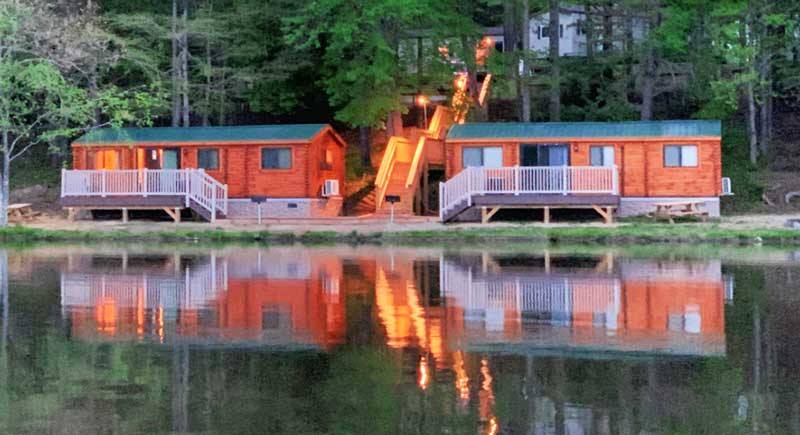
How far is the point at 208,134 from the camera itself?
4162cm

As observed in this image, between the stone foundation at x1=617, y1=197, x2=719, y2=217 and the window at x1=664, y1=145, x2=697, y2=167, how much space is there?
1239 millimetres

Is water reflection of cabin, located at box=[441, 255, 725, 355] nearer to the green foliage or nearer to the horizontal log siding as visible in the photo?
the horizontal log siding

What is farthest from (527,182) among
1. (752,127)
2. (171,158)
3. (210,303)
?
(210,303)

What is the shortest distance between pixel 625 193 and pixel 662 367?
91.6 ft

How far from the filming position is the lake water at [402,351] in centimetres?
922

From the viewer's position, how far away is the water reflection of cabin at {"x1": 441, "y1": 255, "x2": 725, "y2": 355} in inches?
516

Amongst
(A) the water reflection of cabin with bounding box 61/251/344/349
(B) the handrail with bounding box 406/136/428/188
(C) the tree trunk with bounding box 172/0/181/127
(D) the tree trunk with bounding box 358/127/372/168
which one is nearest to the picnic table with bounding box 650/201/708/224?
(B) the handrail with bounding box 406/136/428/188

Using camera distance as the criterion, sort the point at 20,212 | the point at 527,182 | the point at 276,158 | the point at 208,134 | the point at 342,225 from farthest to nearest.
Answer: the point at 208,134 → the point at 276,158 → the point at 20,212 → the point at 527,182 → the point at 342,225

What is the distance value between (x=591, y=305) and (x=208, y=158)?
27262 mm

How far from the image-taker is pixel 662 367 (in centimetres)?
1134

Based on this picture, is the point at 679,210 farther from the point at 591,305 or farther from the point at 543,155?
the point at 591,305

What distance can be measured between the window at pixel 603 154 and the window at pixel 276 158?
36.0 ft

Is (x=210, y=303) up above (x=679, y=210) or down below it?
below

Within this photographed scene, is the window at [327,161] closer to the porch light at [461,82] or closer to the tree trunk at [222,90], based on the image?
the tree trunk at [222,90]
